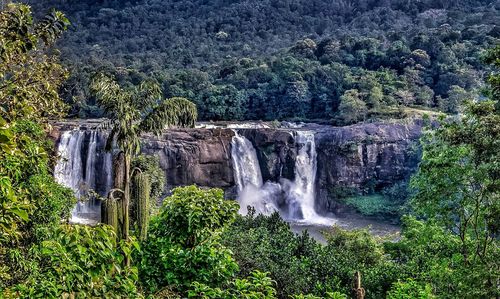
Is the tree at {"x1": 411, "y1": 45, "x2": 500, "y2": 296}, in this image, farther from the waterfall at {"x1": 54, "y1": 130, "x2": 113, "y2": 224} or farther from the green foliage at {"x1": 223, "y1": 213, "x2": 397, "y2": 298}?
the waterfall at {"x1": 54, "y1": 130, "x2": 113, "y2": 224}

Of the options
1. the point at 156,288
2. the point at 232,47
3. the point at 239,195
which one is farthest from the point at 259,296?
the point at 232,47

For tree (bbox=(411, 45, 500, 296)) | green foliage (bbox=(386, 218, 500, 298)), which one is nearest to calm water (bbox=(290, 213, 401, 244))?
green foliage (bbox=(386, 218, 500, 298))

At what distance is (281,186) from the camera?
2756 centimetres

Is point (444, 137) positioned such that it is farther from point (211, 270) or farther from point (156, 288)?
point (156, 288)

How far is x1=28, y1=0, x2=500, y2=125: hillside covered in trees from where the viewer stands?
35.6 m

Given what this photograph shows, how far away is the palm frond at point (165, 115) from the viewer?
909 cm

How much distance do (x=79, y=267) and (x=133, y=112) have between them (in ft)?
19.0

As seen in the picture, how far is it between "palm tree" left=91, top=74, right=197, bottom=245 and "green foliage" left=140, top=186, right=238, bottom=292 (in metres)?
1.70

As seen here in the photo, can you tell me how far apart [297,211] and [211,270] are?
21.3m

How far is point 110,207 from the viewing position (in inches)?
254

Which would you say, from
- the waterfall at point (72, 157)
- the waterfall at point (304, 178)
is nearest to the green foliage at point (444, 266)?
the waterfall at point (304, 178)

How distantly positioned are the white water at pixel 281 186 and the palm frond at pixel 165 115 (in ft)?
55.6

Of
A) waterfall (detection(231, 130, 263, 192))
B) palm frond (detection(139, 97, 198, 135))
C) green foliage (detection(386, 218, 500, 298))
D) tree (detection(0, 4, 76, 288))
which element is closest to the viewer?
tree (detection(0, 4, 76, 288))

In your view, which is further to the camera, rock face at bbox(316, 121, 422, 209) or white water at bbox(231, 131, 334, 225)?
rock face at bbox(316, 121, 422, 209)
